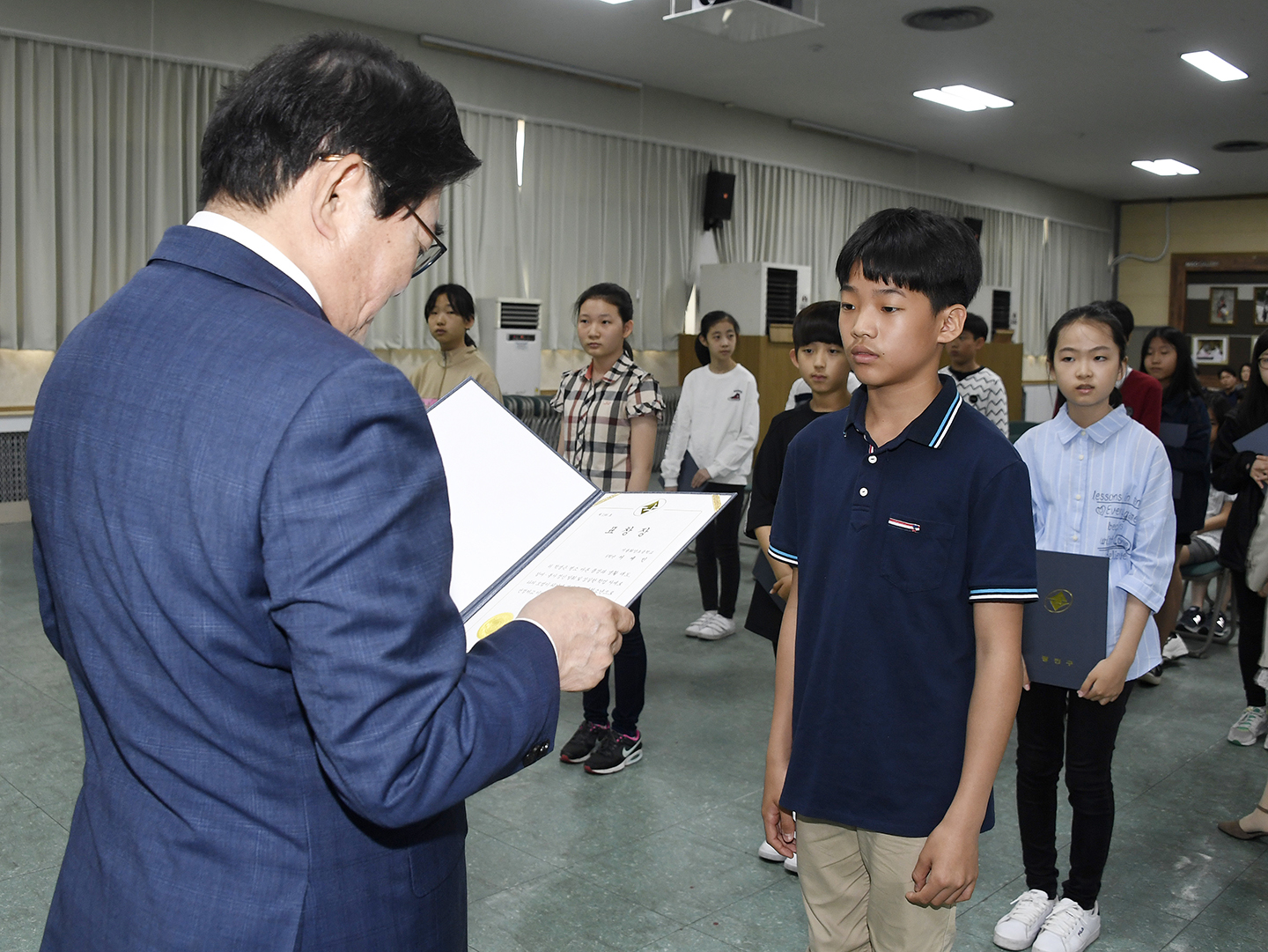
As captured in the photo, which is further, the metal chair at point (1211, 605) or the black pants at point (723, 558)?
the black pants at point (723, 558)

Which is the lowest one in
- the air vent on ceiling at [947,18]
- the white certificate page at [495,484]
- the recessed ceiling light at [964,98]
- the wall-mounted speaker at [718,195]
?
the white certificate page at [495,484]

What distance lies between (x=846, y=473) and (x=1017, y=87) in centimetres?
865

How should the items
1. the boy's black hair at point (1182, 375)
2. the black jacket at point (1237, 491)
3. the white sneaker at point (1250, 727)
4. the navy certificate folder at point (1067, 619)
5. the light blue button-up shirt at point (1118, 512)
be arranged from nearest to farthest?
the navy certificate folder at point (1067, 619)
the light blue button-up shirt at point (1118, 512)
the black jacket at point (1237, 491)
the white sneaker at point (1250, 727)
the boy's black hair at point (1182, 375)

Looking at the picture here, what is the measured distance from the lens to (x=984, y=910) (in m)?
2.35

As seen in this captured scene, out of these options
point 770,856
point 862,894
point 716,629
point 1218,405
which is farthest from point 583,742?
point 1218,405

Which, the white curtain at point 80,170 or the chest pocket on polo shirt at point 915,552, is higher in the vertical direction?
the white curtain at point 80,170

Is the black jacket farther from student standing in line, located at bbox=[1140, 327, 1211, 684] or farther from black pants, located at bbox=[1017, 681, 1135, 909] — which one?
black pants, located at bbox=[1017, 681, 1135, 909]

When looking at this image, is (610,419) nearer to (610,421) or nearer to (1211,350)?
(610,421)

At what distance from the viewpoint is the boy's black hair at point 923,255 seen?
1476mm

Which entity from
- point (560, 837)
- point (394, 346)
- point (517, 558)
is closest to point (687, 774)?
point (560, 837)

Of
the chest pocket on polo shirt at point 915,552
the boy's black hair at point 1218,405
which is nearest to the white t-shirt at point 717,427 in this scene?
the boy's black hair at point 1218,405

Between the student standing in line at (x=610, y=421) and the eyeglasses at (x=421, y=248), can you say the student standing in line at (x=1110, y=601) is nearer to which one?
the student standing in line at (x=610, y=421)

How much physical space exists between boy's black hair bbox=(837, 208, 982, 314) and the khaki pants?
2.58ft

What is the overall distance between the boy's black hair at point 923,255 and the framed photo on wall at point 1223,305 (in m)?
15.0
